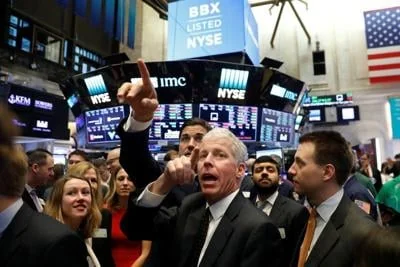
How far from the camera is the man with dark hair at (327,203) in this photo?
1.81 metres

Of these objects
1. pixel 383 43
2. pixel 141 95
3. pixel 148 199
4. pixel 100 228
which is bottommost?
pixel 100 228

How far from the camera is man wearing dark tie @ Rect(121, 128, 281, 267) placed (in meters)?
1.55

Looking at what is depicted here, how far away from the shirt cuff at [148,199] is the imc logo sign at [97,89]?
6544mm

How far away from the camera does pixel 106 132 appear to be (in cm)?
809

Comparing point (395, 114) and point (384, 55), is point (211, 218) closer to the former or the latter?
point (384, 55)

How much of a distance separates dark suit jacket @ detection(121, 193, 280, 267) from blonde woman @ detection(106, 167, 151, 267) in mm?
877

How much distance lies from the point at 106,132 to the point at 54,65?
439 cm

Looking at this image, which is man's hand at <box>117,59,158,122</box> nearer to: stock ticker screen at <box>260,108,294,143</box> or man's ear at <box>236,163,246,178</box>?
man's ear at <box>236,163,246,178</box>

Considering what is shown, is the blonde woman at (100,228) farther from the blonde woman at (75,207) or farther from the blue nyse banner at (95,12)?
the blue nyse banner at (95,12)

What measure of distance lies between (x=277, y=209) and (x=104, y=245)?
5.19 feet

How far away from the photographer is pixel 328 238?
6.09ft

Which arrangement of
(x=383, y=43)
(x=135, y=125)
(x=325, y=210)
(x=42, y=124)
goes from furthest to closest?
(x=383, y=43) < (x=42, y=124) < (x=325, y=210) < (x=135, y=125)

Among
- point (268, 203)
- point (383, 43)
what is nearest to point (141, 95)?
point (268, 203)

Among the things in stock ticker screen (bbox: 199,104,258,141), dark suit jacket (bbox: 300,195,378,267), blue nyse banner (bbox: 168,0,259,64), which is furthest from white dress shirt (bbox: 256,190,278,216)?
blue nyse banner (bbox: 168,0,259,64)
